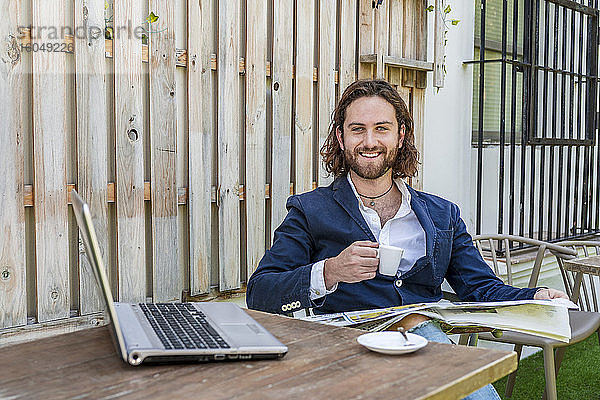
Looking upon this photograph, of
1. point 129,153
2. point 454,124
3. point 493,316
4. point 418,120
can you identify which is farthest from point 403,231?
point 454,124

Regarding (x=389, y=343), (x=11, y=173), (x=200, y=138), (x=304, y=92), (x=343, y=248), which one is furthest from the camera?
(x=304, y=92)

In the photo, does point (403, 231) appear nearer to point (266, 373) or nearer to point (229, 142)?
point (229, 142)

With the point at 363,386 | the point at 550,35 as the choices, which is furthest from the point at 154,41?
the point at 550,35

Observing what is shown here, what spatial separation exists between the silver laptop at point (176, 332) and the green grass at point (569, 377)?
2.72 metres

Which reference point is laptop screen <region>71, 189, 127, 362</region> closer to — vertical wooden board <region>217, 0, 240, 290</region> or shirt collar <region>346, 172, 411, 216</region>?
shirt collar <region>346, 172, 411, 216</region>

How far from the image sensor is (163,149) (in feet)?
8.40

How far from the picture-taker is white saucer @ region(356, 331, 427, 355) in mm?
1325

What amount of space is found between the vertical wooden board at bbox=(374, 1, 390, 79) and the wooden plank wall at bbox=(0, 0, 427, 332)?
0.03 m

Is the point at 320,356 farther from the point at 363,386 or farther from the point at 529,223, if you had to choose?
the point at 529,223

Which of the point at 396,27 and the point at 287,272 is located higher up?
the point at 396,27

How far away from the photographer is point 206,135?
107 inches

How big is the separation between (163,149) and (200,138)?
6.4 inches

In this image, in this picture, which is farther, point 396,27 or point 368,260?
point 396,27

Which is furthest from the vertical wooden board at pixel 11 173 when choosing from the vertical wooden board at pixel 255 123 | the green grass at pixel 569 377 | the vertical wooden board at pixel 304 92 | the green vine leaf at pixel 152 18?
the green grass at pixel 569 377
